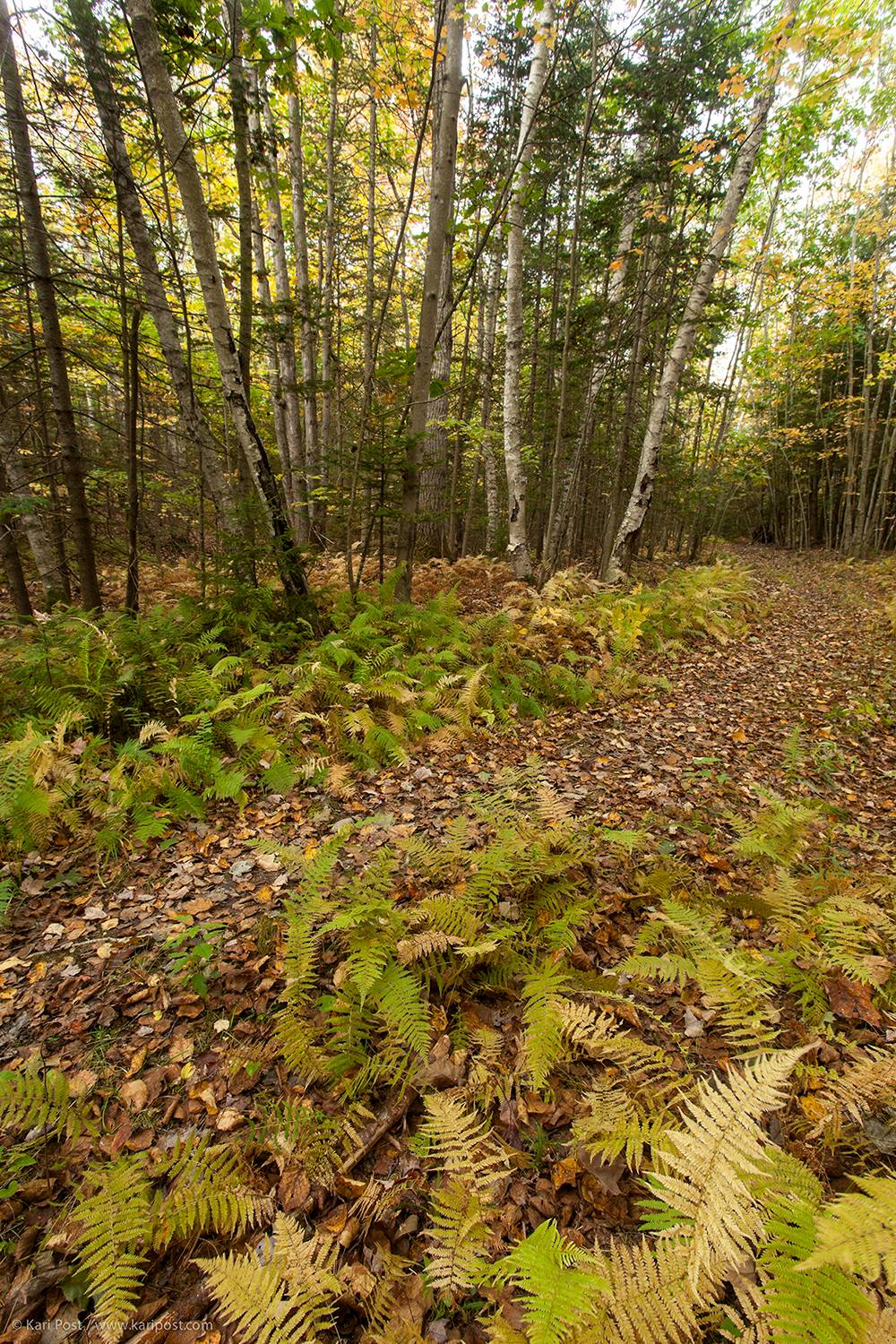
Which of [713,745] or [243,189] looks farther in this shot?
[243,189]

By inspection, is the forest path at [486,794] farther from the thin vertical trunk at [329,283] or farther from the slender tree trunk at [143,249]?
the slender tree trunk at [143,249]

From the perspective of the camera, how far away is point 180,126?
5242 mm

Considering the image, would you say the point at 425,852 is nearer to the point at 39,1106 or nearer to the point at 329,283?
the point at 39,1106

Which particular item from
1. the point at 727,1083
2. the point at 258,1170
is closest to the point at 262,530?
the point at 258,1170

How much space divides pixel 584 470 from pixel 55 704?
12918 millimetres

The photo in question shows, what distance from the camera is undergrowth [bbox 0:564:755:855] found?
4.26m

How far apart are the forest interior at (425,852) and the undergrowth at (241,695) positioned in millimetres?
44

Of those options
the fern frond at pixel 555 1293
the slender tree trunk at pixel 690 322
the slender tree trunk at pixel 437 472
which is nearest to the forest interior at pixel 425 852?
the fern frond at pixel 555 1293

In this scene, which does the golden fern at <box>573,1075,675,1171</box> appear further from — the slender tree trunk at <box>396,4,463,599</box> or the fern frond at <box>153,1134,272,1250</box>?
the slender tree trunk at <box>396,4,463,599</box>

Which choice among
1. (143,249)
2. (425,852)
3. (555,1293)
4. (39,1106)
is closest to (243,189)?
(143,249)

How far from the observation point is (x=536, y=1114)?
86.7 inches

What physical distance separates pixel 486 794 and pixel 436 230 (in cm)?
631

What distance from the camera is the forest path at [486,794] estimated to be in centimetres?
302

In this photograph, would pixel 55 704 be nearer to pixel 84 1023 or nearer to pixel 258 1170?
pixel 84 1023
